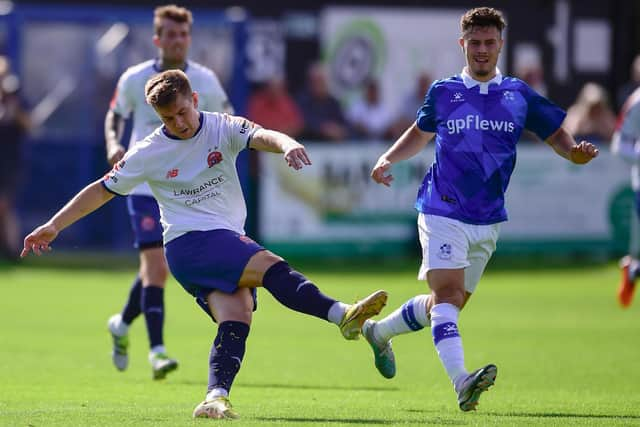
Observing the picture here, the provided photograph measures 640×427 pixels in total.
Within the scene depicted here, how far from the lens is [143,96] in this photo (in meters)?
11.2

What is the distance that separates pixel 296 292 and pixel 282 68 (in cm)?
1668

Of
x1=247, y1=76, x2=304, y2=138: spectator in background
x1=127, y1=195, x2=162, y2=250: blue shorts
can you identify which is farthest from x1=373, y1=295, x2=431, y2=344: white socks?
x1=247, y1=76, x2=304, y2=138: spectator in background

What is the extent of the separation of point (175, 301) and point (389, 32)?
9235 millimetres

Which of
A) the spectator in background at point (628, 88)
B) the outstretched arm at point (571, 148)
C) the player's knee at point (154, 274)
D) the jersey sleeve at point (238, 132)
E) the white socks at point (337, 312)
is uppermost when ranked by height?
the jersey sleeve at point (238, 132)

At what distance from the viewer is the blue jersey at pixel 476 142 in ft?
28.7

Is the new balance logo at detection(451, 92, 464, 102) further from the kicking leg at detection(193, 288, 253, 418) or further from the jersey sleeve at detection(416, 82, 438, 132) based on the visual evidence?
the kicking leg at detection(193, 288, 253, 418)

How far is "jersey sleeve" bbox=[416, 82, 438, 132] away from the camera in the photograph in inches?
352

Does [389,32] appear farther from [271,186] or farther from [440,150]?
[440,150]

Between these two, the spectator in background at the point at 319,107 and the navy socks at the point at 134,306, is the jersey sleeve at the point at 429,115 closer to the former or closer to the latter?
the navy socks at the point at 134,306

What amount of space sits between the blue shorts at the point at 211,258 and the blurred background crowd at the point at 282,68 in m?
12.4

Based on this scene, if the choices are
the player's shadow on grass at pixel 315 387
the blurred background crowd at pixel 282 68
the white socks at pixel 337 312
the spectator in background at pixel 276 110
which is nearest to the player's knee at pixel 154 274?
the player's shadow on grass at pixel 315 387

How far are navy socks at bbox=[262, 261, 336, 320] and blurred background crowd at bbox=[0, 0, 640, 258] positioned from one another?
41.4ft

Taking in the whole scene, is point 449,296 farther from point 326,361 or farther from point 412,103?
point 412,103

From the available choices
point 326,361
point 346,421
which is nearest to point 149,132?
point 326,361
